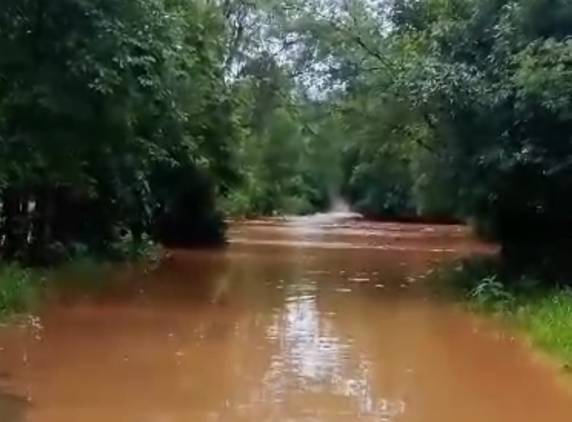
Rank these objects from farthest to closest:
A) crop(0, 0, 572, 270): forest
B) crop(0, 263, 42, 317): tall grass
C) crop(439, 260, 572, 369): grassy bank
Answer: crop(0, 0, 572, 270): forest, crop(0, 263, 42, 317): tall grass, crop(439, 260, 572, 369): grassy bank

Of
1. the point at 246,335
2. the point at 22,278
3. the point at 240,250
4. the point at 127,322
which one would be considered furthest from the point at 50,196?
the point at 240,250

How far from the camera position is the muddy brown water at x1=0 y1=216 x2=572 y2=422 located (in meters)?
9.53

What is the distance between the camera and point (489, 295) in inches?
707

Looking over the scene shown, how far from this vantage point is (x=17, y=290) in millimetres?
16188

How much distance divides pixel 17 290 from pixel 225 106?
16071 millimetres

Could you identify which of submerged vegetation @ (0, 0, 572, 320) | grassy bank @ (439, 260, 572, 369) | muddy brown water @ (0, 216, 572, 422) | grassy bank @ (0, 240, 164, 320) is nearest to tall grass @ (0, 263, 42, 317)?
grassy bank @ (0, 240, 164, 320)

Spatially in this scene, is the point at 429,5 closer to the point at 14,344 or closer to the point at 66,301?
the point at 66,301

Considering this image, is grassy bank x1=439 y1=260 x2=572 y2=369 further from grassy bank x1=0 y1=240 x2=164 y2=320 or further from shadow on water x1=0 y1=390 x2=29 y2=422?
grassy bank x1=0 y1=240 x2=164 y2=320

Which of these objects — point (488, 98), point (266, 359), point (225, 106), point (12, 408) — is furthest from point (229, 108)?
point (12, 408)

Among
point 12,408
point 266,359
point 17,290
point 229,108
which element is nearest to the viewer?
point 12,408

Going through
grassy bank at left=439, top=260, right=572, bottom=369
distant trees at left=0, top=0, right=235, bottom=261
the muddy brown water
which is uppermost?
distant trees at left=0, top=0, right=235, bottom=261

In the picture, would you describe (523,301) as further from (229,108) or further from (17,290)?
(229,108)

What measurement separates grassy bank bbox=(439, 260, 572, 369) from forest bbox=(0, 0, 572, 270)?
1115 millimetres

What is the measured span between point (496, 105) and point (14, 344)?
9.29 meters
